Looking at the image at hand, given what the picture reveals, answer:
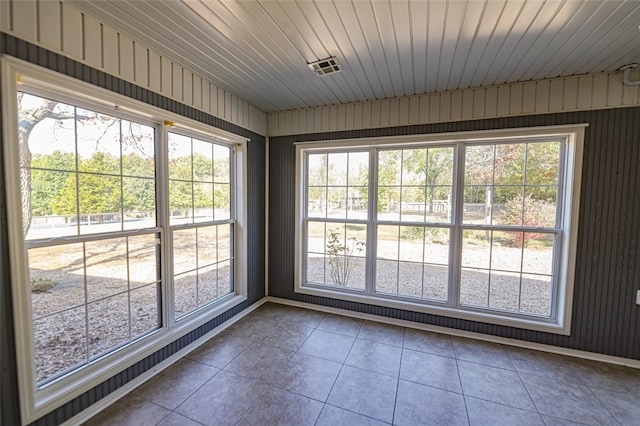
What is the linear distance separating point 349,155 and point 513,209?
1.88 meters

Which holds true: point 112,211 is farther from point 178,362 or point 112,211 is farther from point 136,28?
point 178,362

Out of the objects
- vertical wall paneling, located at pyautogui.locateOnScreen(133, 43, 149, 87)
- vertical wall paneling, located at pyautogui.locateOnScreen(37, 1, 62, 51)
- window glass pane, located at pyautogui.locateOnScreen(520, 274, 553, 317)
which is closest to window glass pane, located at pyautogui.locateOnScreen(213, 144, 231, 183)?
vertical wall paneling, located at pyautogui.locateOnScreen(133, 43, 149, 87)

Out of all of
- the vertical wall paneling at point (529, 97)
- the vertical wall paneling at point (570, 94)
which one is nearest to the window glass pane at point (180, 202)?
the vertical wall paneling at point (529, 97)

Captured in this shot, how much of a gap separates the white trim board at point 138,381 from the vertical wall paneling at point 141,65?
7.45 feet

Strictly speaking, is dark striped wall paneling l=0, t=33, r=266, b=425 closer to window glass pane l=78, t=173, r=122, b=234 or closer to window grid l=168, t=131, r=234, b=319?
window grid l=168, t=131, r=234, b=319

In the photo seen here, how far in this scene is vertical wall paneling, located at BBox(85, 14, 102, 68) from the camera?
1.59m

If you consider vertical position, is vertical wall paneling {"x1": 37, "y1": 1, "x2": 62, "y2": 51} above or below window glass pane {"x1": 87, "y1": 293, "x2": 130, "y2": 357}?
above

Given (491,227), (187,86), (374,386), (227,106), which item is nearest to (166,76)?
(187,86)

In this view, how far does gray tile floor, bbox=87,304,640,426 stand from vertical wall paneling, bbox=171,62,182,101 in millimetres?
2353

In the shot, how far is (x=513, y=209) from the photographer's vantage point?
2637mm

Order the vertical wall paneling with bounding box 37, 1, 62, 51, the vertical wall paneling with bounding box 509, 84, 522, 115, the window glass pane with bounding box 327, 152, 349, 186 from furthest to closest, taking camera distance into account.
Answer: the window glass pane with bounding box 327, 152, 349, 186
the vertical wall paneling with bounding box 509, 84, 522, 115
the vertical wall paneling with bounding box 37, 1, 62, 51

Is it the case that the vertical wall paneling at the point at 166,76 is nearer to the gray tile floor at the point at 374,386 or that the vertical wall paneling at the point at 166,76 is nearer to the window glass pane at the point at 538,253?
the gray tile floor at the point at 374,386

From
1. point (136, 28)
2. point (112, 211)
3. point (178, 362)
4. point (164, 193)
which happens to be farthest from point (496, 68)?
point (178, 362)

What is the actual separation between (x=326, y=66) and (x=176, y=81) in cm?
130
